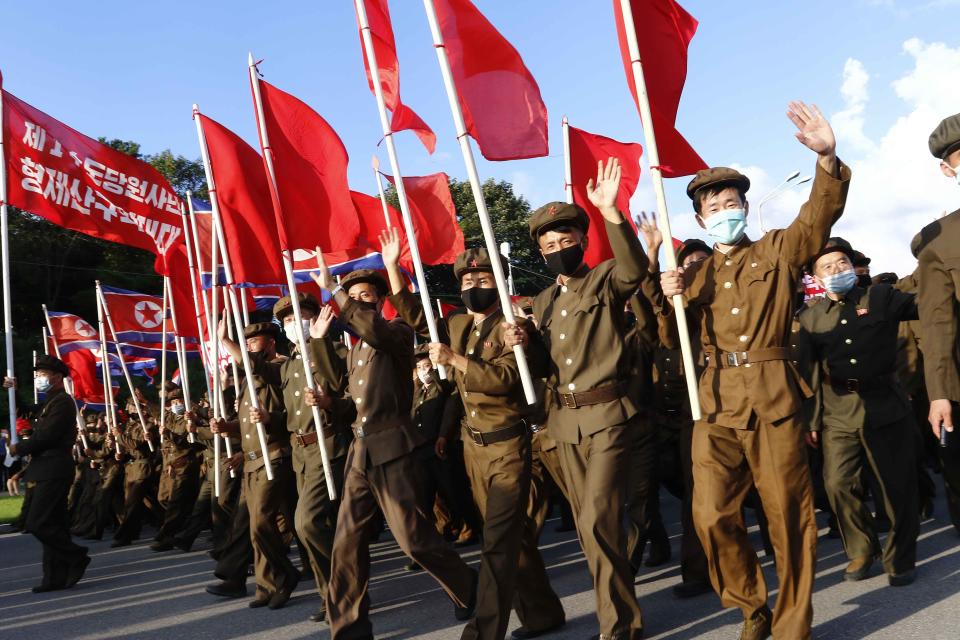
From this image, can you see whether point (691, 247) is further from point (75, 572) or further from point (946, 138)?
point (75, 572)

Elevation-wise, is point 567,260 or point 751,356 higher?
point 567,260

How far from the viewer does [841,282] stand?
21.8 feet

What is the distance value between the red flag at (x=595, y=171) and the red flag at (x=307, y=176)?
252 centimetres

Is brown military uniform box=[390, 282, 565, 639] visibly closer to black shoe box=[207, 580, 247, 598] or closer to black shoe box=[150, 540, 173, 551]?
black shoe box=[207, 580, 247, 598]

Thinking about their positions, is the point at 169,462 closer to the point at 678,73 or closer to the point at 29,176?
the point at 29,176

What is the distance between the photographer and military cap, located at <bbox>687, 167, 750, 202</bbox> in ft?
16.2

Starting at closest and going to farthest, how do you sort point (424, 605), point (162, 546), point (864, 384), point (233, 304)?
point (864, 384)
point (424, 605)
point (233, 304)
point (162, 546)

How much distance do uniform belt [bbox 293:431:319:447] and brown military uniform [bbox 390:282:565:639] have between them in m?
1.61

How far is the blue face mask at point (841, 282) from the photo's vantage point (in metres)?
6.63

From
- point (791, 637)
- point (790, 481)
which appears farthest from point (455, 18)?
point (791, 637)

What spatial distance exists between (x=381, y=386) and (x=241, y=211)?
302cm

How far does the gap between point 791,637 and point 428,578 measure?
4.16 metres

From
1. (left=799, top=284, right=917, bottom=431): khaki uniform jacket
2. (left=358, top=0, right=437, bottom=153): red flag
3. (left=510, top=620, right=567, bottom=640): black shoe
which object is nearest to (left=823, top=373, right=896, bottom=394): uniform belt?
(left=799, top=284, right=917, bottom=431): khaki uniform jacket

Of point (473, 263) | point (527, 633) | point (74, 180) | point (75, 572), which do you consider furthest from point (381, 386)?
point (75, 572)
